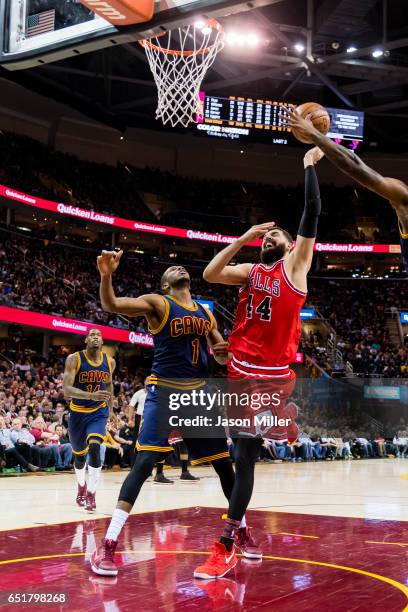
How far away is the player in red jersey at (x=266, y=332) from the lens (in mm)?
4980

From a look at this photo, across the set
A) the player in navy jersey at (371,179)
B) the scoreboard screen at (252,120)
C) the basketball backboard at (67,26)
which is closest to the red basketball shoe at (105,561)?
the player in navy jersey at (371,179)

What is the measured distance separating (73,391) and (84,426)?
0.48 metres

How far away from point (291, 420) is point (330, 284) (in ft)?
114

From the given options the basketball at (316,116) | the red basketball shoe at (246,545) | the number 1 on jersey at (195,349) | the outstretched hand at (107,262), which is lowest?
the red basketball shoe at (246,545)

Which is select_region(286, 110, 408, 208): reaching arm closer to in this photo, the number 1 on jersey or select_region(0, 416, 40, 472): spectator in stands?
the number 1 on jersey

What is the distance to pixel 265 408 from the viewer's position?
5086 mm

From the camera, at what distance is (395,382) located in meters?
30.7

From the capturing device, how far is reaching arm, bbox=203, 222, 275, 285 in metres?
5.09

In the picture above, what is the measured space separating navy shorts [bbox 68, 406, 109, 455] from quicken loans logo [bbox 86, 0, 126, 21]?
15.4 feet

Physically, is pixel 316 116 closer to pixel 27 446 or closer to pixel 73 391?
pixel 73 391

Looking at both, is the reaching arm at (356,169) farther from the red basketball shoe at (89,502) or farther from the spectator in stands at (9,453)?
the spectator in stands at (9,453)

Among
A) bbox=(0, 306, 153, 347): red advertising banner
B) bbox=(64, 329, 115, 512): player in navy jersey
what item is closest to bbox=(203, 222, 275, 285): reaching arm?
bbox=(64, 329, 115, 512): player in navy jersey

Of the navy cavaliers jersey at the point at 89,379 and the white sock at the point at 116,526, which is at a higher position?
the navy cavaliers jersey at the point at 89,379

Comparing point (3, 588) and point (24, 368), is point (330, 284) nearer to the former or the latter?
point (24, 368)
